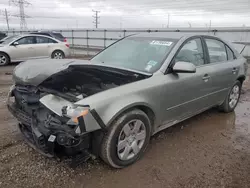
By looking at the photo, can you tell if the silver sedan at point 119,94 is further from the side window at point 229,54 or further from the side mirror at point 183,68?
the side window at point 229,54

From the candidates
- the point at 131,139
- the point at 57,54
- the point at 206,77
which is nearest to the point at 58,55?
the point at 57,54

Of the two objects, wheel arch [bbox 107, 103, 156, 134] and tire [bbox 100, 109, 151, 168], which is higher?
wheel arch [bbox 107, 103, 156, 134]

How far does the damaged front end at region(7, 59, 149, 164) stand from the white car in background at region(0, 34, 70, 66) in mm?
Answer: 7786

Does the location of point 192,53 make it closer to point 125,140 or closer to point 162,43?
point 162,43

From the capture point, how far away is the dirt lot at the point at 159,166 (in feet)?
8.05

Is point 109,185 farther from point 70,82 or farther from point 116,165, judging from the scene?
point 70,82

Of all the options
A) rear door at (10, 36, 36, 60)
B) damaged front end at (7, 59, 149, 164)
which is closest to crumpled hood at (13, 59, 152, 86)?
damaged front end at (7, 59, 149, 164)

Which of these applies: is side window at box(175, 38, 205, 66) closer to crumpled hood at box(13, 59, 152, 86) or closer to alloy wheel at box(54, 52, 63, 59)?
crumpled hood at box(13, 59, 152, 86)

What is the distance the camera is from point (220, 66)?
3.95m

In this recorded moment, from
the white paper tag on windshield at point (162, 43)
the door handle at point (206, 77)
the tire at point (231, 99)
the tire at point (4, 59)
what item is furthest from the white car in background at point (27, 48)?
the door handle at point (206, 77)

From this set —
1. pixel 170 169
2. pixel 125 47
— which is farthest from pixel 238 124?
pixel 125 47

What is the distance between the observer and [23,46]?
34.2 ft

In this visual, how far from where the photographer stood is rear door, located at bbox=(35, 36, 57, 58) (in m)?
10.8

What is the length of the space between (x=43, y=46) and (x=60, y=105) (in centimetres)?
939
